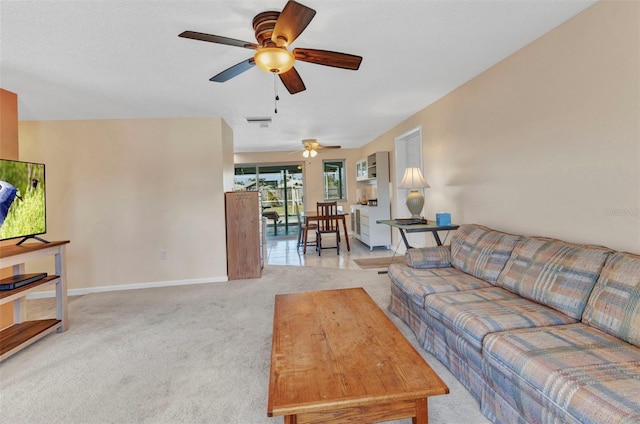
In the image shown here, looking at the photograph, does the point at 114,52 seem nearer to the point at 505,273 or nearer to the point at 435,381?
the point at 435,381

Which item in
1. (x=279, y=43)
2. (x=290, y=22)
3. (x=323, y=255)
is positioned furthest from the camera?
(x=323, y=255)

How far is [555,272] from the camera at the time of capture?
1.80 meters

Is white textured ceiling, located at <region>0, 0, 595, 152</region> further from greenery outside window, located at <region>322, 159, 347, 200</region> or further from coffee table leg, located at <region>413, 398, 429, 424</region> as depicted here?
greenery outside window, located at <region>322, 159, 347, 200</region>

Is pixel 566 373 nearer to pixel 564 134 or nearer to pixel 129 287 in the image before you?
pixel 564 134

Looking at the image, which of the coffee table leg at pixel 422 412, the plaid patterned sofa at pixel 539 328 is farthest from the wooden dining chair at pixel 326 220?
the coffee table leg at pixel 422 412

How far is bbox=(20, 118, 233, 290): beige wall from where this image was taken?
396cm

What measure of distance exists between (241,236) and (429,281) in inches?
110

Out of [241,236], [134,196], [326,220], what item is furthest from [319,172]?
[134,196]

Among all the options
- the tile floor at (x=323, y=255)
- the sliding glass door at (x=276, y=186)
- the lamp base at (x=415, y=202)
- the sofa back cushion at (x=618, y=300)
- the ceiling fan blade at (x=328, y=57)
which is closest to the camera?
the sofa back cushion at (x=618, y=300)

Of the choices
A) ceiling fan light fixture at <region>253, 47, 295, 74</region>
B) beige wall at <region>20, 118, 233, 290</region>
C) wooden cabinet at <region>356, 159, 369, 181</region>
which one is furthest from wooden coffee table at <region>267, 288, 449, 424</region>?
wooden cabinet at <region>356, 159, 369, 181</region>

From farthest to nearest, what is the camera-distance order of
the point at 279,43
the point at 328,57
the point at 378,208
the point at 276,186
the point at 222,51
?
1. the point at 276,186
2. the point at 378,208
3. the point at 222,51
4. the point at 328,57
5. the point at 279,43

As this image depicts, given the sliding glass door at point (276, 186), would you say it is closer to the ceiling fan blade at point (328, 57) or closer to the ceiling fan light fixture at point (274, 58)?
the ceiling fan blade at point (328, 57)

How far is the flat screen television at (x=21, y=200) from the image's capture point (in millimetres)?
2346

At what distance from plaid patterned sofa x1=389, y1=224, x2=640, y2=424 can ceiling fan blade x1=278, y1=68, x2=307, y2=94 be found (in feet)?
5.84
